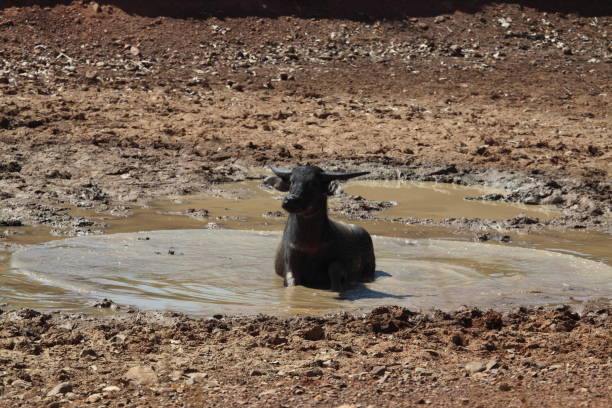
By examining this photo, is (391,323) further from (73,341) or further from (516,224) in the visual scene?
(516,224)

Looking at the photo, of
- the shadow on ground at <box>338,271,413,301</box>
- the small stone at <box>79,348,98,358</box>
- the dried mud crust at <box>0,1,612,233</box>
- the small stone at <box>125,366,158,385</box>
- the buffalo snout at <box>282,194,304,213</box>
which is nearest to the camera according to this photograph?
the small stone at <box>125,366,158,385</box>

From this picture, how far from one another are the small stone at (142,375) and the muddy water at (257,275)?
192cm

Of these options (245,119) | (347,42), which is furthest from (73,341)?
(347,42)

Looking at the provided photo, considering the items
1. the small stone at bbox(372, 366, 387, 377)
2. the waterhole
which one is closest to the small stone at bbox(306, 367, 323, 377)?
the small stone at bbox(372, 366, 387, 377)

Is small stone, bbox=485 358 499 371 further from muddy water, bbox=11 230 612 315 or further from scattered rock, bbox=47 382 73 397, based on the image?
scattered rock, bbox=47 382 73 397

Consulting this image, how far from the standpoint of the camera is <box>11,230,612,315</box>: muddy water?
8734mm

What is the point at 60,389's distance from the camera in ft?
18.7

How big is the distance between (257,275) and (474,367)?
13.1 ft

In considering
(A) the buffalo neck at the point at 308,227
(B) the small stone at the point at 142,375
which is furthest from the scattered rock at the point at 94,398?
(A) the buffalo neck at the point at 308,227

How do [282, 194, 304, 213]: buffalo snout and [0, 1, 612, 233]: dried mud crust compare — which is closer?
[282, 194, 304, 213]: buffalo snout

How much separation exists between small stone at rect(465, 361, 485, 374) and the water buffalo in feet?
10.4

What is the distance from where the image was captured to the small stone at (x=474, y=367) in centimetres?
625

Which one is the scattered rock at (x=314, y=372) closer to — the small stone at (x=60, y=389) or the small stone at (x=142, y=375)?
the small stone at (x=142, y=375)

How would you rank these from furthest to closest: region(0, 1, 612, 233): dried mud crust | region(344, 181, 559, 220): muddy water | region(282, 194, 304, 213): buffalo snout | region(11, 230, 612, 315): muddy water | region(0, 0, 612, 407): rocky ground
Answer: region(0, 1, 612, 233): dried mud crust, region(344, 181, 559, 220): muddy water, region(282, 194, 304, 213): buffalo snout, region(11, 230, 612, 315): muddy water, region(0, 0, 612, 407): rocky ground
